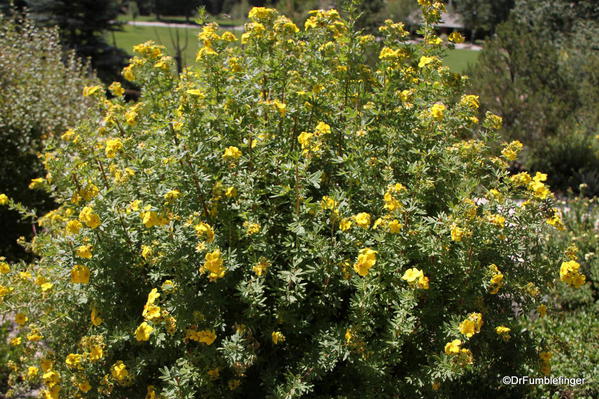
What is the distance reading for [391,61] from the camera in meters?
2.61

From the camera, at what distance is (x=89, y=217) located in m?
2.08

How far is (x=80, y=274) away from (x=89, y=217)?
0.26m

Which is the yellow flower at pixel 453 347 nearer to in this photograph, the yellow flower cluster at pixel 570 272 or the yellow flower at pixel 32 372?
the yellow flower cluster at pixel 570 272

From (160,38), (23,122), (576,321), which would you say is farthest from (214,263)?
(160,38)

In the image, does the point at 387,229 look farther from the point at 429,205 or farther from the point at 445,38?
the point at 445,38

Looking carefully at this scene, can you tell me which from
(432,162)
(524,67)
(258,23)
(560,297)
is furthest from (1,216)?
(524,67)

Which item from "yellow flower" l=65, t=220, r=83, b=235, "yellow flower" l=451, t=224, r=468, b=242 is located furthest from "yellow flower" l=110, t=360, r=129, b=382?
"yellow flower" l=451, t=224, r=468, b=242

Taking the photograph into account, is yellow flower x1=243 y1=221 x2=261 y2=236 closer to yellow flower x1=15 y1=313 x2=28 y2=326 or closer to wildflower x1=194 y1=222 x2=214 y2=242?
wildflower x1=194 y1=222 x2=214 y2=242

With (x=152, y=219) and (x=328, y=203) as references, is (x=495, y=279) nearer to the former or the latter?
(x=328, y=203)

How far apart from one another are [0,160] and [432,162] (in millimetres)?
4936

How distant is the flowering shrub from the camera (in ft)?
6.93

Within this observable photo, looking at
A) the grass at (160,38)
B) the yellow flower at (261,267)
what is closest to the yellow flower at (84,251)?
the yellow flower at (261,267)

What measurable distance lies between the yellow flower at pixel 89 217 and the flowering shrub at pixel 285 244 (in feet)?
0.04

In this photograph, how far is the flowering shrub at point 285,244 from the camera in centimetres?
211
